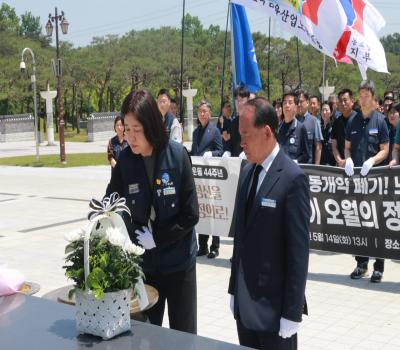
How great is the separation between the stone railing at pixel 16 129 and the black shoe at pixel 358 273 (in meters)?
37.6

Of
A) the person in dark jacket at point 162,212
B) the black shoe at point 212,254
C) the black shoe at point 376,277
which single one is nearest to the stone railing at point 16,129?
the black shoe at point 212,254

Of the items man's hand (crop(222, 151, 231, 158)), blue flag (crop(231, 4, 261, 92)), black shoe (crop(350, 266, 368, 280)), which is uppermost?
blue flag (crop(231, 4, 261, 92))

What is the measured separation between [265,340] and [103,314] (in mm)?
792

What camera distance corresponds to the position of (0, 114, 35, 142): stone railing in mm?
41531

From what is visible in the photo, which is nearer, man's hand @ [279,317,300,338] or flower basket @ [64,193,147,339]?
flower basket @ [64,193,147,339]

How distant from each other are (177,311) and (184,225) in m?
0.48

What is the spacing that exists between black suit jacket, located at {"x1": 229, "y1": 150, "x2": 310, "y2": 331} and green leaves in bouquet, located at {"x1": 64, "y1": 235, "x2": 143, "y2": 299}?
1.78ft

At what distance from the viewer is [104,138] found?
4091 centimetres

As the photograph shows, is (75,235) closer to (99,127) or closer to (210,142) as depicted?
(210,142)

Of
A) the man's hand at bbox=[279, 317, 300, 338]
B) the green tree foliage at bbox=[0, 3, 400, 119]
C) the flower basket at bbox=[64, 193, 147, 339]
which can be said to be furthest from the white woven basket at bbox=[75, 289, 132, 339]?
the green tree foliage at bbox=[0, 3, 400, 119]

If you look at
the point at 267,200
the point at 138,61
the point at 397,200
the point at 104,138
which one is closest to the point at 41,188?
the point at 397,200

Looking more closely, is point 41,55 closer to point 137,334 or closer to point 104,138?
point 104,138

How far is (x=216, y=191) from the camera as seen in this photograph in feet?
26.0

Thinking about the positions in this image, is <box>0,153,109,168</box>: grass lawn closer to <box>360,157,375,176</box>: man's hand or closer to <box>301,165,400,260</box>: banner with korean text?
<box>301,165,400,260</box>: banner with korean text
